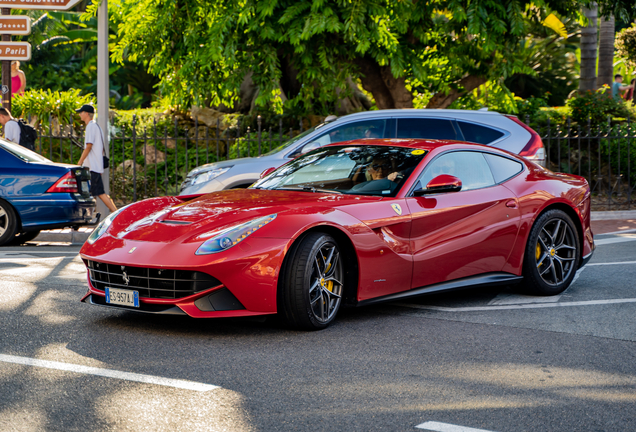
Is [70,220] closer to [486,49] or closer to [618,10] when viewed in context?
[486,49]

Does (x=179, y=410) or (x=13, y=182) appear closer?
(x=179, y=410)

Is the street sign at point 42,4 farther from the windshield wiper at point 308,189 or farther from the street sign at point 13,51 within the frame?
the windshield wiper at point 308,189

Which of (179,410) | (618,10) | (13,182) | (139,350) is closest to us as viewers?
(179,410)

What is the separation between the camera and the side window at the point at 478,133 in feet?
32.2

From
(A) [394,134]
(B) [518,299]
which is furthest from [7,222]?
(B) [518,299]

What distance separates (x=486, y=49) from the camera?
13.0m

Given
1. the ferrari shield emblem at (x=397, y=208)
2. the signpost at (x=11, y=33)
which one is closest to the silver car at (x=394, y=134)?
the ferrari shield emblem at (x=397, y=208)

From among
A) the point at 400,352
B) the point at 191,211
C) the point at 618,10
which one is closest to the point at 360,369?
the point at 400,352

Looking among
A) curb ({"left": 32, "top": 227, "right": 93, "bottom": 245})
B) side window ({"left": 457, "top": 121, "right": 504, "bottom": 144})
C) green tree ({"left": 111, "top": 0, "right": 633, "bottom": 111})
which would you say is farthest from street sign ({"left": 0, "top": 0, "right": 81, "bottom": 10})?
side window ({"left": 457, "top": 121, "right": 504, "bottom": 144})

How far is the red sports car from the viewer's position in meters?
4.86

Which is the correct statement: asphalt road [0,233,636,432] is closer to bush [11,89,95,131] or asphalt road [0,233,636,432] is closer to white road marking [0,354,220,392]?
white road marking [0,354,220,392]

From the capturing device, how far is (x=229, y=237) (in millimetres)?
4875

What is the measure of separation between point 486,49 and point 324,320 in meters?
8.99

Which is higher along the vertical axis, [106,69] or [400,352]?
[106,69]
